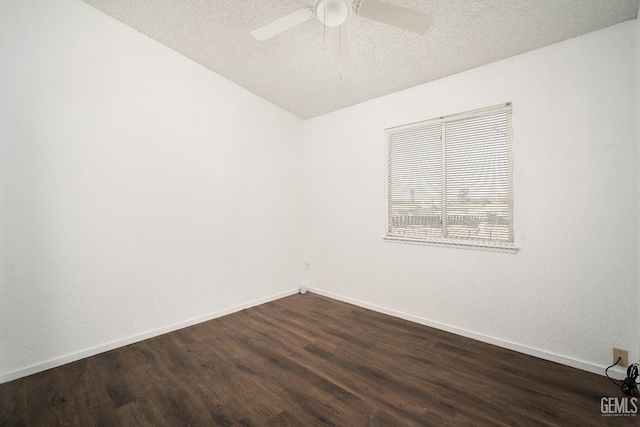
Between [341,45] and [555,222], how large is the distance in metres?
2.25

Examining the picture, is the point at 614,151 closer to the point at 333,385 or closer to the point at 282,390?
the point at 333,385

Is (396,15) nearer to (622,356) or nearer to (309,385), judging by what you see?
(309,385)

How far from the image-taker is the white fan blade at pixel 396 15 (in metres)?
1.67

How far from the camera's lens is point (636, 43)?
196cm

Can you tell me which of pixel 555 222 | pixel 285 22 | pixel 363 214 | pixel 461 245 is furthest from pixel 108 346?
pixel 555 222

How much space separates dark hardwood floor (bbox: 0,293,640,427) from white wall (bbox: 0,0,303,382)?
1.21 feet

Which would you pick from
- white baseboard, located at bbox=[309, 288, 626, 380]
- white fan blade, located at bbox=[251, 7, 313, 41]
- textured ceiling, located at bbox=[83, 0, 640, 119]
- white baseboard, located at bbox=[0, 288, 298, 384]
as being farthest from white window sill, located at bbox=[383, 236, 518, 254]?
white fan blade, located at bbox=[251, 7, 313, 41]

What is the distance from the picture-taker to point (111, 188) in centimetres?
262

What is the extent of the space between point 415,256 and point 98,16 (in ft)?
12.9

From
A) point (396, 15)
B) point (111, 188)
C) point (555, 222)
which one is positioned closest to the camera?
A: point (396, 15)

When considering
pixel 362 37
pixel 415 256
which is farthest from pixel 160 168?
pixel 415 256

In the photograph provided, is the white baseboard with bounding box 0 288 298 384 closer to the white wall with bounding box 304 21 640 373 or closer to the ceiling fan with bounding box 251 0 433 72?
the white wall with bounding box 304 21 640 373

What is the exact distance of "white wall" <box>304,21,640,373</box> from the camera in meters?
2.06

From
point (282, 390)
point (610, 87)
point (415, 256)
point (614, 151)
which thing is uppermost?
point (610, 87)
